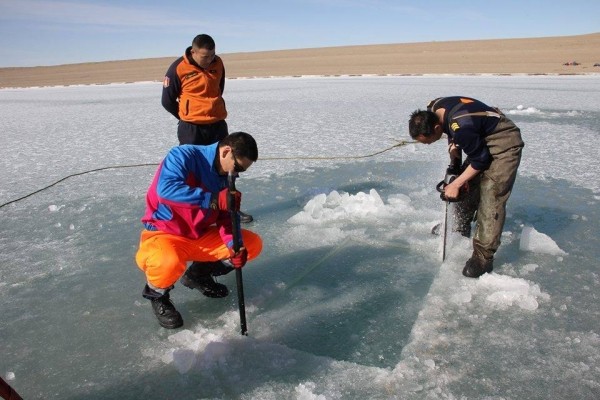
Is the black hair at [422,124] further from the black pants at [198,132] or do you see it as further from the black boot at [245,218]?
the black pants at [198,132]

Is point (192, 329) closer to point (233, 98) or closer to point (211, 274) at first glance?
point (211, 274)

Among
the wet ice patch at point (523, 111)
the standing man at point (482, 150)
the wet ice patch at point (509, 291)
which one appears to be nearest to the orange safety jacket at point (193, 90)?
the standing man at point (482, 150)

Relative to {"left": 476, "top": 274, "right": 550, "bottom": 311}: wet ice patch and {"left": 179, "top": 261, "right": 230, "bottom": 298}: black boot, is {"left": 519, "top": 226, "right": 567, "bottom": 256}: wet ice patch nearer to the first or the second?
{"left": 476, "top": 274, "right": 550, "bottom": 311}: wet ice patch

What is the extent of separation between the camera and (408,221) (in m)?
4.08

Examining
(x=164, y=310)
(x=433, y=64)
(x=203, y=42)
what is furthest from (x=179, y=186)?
(x=433, y=64)

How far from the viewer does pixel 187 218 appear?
8.86 ft

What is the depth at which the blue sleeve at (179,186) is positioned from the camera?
246cm

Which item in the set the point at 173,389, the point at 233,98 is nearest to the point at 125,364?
the point at 173,389

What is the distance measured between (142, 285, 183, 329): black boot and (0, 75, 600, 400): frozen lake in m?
0.05

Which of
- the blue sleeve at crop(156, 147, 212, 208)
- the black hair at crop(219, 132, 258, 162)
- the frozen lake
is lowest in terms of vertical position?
the frozen lake

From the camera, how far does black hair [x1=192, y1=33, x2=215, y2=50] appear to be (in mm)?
3865

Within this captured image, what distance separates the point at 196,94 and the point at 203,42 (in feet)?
1.55

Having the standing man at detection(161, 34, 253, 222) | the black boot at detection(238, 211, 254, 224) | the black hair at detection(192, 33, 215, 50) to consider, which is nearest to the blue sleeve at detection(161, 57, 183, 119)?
the standing man at detection(161, 34, 253, 222)

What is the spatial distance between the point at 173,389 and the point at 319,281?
50.4 inches
